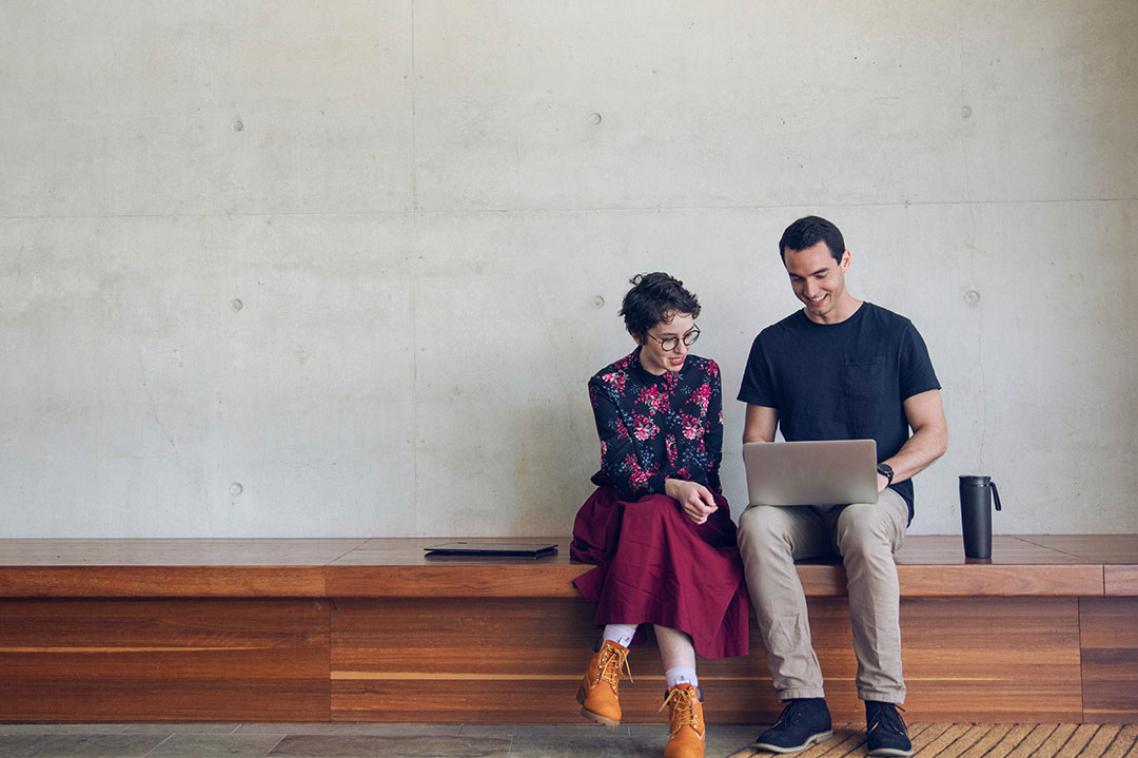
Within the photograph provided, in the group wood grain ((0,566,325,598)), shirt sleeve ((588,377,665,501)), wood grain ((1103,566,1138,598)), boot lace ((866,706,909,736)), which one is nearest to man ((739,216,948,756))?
boot lace ((866,706,909,736))

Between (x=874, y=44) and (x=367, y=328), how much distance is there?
6.02 ft

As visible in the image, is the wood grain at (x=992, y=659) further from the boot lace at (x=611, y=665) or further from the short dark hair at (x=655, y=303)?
the short dark hair at (x=655, y=303)

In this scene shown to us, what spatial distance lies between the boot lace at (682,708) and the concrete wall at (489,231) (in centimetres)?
100

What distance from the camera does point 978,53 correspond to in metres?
3.06

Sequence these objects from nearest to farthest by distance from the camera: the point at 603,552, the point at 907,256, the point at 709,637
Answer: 1. the point at 709,637
2. the point at 603,552
3. the point at 907,256

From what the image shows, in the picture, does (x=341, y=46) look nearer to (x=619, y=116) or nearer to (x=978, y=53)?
(x=619, y=116)

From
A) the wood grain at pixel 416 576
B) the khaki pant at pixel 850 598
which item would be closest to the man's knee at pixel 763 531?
the khaki pant at pixel 850 598

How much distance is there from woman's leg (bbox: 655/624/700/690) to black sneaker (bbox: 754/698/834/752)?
20 cm

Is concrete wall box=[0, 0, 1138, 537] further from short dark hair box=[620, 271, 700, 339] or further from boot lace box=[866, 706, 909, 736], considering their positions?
boot lace box=[866, 706, 909, 736]

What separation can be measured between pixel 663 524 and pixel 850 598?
45 centimetres

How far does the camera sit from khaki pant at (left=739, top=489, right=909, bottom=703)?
7.08ft

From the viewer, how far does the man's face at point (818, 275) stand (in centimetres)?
246

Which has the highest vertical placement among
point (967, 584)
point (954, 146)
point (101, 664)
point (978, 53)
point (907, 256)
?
point (978, 53)

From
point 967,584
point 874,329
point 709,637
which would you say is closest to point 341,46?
point 874,329
